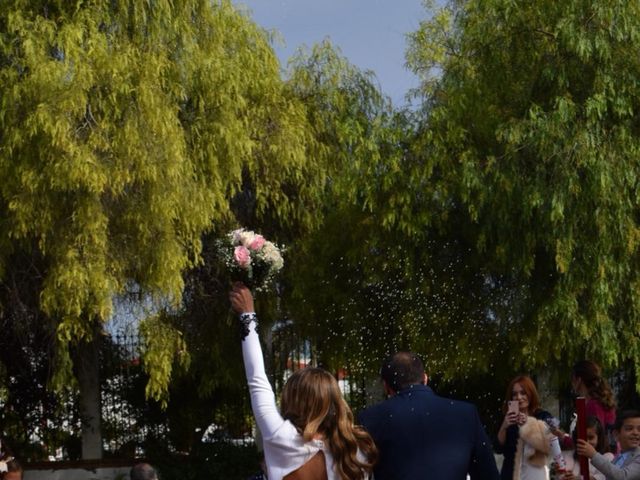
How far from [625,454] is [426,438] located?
2.76 metres

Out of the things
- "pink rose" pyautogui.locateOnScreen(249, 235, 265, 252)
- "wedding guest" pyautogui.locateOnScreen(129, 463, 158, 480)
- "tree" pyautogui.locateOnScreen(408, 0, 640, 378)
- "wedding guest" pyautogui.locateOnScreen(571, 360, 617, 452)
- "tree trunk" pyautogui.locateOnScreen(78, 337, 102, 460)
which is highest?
"tree" pyautogui.locateOnScreen(408, 0, 640, 378)

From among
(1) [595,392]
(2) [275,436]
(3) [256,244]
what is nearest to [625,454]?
(1) [595,392]

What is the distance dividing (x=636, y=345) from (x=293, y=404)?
14922mm

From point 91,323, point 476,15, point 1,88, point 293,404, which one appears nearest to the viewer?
point 293,404

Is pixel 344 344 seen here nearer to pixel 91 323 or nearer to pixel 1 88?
pixel 91 323

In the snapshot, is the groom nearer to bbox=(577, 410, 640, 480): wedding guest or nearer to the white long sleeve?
the white long sleeve

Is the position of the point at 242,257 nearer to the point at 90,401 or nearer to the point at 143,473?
the point at 143,473

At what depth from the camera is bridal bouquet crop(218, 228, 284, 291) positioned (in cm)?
620

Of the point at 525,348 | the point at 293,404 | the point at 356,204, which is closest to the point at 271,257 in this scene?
the point at 293,404

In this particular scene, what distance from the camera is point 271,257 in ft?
20.5

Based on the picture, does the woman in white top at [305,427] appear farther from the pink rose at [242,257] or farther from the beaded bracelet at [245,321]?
the pink rose at [242,257]

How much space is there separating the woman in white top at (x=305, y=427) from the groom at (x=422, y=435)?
578 mm

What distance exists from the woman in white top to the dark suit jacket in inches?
22.6

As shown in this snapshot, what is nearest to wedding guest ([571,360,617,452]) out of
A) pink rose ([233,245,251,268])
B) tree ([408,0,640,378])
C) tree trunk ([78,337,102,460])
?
pink rose ([233,245,251,268])
